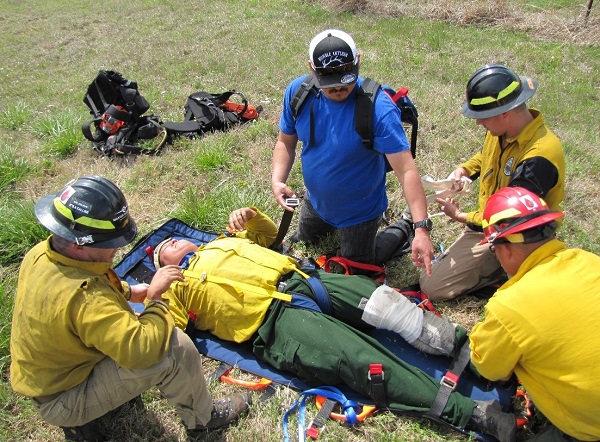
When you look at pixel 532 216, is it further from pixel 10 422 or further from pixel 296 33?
pixel 296 33

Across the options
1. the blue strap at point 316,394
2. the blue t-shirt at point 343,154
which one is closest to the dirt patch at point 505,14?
the blue t-shirt at point 343,154

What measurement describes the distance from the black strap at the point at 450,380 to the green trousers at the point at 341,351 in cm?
3

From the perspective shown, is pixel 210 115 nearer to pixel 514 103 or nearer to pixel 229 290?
pixel 229 290

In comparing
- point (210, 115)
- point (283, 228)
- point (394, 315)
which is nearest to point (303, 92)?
point (283, 228)

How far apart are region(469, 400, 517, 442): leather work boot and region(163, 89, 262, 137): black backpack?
504cm

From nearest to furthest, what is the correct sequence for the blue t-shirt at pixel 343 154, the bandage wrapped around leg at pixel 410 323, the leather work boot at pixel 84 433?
the leather work boot at pixel 84 433 < the bandage wrapped around leg at pixel 410 323 < the blue t-shirt at pixel 343 154

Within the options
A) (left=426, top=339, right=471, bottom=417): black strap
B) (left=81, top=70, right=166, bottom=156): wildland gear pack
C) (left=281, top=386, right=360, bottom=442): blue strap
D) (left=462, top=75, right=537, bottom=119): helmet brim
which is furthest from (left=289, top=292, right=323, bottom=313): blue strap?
(left=81, top=70, right=166, bottom=156): wildland gear pack

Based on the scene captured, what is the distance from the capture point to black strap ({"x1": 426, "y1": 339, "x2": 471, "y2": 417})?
274 centimetres

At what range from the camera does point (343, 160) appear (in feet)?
11.9

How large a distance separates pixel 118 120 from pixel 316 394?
506 cm

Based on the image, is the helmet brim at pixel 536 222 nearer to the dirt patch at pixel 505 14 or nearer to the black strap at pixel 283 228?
the black strap at pixel 283 228

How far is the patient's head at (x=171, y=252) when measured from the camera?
377 centimetres

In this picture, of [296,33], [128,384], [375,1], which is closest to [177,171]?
[128,384]

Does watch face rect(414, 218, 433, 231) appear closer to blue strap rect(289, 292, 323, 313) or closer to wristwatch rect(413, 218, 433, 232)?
wristwatch rect(413, 218, 433, 232)
